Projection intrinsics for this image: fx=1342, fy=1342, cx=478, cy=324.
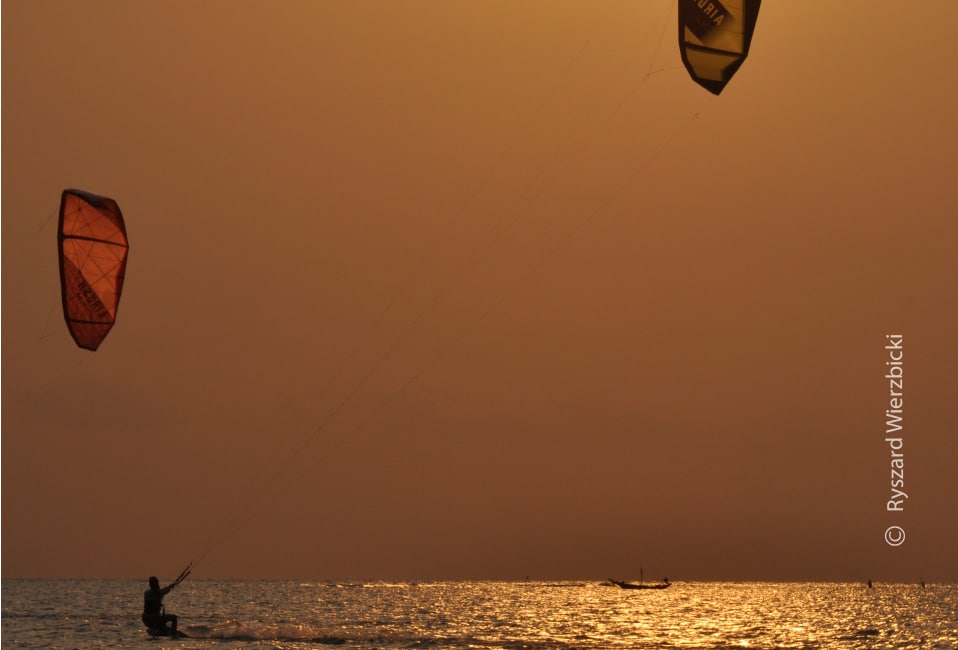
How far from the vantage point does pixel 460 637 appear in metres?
43.4

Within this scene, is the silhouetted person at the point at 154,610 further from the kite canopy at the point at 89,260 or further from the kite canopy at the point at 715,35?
the kite canopy at the point at 715,35

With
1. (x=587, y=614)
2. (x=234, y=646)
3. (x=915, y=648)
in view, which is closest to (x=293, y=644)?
(x=234, y=646)

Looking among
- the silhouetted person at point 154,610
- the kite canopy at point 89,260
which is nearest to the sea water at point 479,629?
the silhouetted person at point 154,610

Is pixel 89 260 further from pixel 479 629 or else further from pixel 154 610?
pixel 479 629

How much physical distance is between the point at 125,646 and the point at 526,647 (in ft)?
37.0

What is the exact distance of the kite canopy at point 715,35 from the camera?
70.9 feet

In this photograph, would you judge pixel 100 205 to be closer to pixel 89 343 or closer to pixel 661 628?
pixel 89 343

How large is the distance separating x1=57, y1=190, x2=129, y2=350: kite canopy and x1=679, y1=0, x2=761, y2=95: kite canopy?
1245cm

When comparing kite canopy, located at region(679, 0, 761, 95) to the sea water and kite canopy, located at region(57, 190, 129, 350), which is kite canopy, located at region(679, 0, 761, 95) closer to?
kite canopy, located at region(57, 190, 129, 350)

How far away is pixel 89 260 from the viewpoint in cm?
2733

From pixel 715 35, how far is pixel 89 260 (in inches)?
530

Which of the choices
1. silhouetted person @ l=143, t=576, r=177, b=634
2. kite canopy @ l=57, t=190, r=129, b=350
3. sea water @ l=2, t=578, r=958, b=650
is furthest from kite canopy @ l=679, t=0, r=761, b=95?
sea water @ l=2, t=578, r=958, b=650

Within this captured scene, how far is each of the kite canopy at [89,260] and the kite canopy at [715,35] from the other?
490 inches

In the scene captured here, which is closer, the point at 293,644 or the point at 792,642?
the point at 293,644
